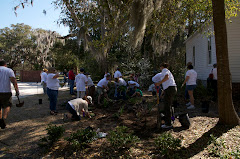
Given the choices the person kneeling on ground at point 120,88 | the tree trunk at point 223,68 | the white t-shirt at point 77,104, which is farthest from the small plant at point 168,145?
the person kneeling on ground at point 120,88

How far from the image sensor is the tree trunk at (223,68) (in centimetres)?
455

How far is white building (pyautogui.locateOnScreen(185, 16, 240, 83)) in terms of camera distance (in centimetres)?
902

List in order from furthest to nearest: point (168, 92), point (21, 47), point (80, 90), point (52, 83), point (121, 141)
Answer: point (21, 47) → point (80, 90) → point (52, 83) → point (168, 92) → point (121, 141)

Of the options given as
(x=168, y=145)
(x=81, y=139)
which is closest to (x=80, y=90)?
(x=81, y=139)

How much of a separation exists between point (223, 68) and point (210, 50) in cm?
694

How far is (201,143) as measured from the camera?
3.96 meters

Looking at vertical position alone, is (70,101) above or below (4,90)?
below

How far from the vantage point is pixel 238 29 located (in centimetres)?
903

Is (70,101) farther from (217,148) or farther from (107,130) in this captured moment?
(217,148)

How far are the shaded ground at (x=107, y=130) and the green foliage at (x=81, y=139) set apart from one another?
13 centimetres

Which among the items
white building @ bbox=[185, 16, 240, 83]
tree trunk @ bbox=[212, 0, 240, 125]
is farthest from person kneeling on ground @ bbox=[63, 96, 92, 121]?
white building @ bbox=[185, 16, 240, 83]

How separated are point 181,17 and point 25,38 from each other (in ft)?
119

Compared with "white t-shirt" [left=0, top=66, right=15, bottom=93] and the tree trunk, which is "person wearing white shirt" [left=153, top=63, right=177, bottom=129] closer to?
the tree trunk

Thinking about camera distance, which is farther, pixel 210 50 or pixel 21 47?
pixel 21 47
